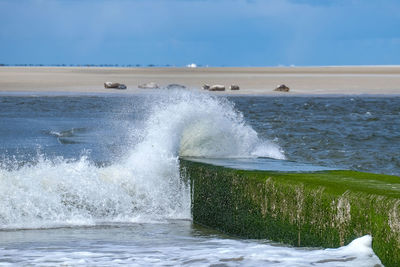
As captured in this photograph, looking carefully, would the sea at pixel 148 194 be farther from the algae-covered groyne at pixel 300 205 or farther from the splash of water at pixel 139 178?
the algae-covered groyne at pixel 300 205

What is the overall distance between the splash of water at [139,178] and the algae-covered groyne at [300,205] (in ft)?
1.66

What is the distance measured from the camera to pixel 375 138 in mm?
16750

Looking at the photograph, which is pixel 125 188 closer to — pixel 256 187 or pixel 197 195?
pixel 197 195

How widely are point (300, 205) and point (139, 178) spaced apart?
2.96m

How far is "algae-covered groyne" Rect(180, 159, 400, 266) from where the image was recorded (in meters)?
5.09

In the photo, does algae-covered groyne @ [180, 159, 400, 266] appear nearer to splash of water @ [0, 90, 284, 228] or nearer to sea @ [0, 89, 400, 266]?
sea @ [0, 89, 400, 266]

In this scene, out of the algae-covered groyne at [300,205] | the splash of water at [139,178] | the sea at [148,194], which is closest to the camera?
the algae-covered groyne at [300,205]

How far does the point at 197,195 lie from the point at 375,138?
9738mm

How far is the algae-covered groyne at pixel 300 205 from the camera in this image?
509 cm

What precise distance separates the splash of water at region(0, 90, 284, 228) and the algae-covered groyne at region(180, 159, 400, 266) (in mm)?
506

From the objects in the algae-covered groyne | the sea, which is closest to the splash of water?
the sea

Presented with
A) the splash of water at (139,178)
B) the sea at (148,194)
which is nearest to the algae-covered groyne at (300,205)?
the sea at (148,194)

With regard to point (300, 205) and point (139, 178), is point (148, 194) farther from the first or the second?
point (300, 205)

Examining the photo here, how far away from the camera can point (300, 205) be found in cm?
598
